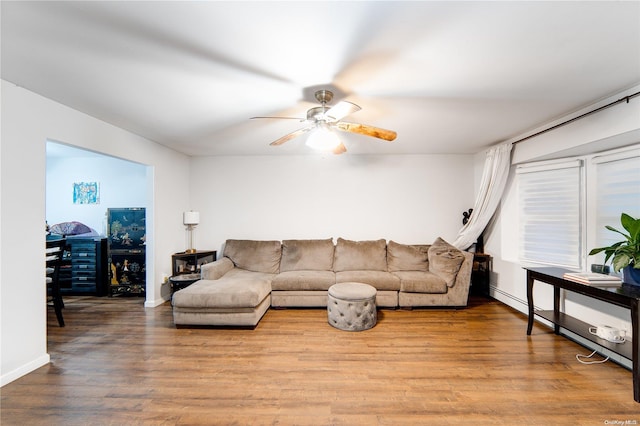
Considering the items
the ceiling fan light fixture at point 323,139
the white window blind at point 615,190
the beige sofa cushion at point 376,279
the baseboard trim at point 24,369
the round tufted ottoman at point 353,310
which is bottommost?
the baseboard trim at point 24,369

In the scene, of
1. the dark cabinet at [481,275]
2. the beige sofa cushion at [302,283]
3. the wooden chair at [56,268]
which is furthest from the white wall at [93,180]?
the dark cabinet at [481,275]

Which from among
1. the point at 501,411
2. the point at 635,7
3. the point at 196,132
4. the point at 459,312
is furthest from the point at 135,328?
the point at 635,7

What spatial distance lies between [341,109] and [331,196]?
274 cm

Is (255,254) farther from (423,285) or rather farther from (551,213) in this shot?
(551,213)

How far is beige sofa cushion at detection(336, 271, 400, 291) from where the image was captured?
366 centimetres

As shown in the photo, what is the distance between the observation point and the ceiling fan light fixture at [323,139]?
7.83 ft

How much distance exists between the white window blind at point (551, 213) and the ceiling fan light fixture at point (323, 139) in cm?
293

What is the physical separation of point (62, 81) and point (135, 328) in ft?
8.80

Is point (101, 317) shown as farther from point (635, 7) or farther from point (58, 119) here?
point (635, 7)

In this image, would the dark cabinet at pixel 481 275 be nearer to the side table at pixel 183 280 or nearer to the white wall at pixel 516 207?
the white wall at pixel 516 207

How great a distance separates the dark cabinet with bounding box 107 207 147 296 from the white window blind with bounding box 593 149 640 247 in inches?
246

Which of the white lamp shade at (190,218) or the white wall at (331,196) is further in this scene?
the white wall at (331,196)

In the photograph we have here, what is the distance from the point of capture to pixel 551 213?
3.30 meters

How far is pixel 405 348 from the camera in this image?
2588mm
